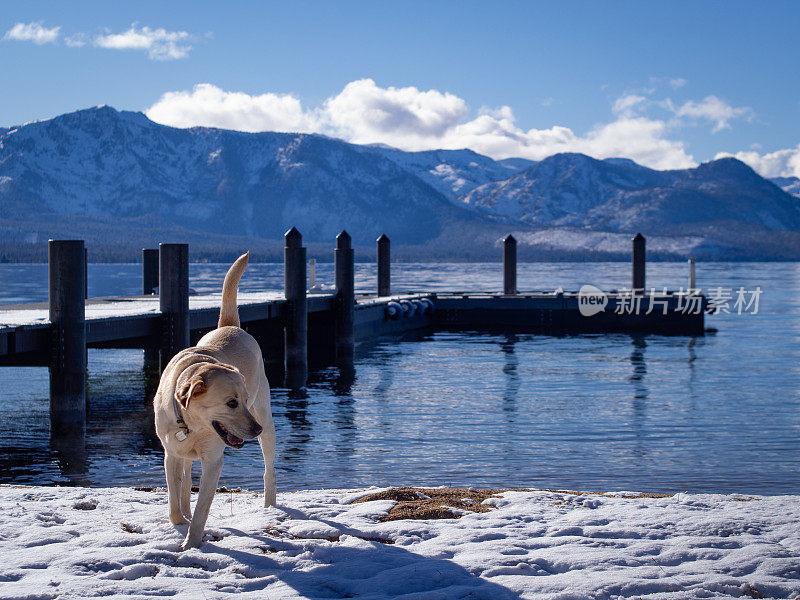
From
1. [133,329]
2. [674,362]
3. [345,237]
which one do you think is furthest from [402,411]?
[674,362]

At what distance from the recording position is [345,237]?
26.3 m

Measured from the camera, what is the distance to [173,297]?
16719 millimetres

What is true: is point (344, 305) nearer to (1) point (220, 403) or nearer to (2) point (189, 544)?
(2) point (189, 544)

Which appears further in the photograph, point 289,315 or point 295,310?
point 289,315

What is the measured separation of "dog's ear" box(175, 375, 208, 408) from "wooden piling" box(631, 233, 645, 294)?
95.9ft

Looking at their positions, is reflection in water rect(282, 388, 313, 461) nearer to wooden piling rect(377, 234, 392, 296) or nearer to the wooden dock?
the wooden dock

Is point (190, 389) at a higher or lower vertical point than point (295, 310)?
higher

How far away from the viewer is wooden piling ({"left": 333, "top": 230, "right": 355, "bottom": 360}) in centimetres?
2538

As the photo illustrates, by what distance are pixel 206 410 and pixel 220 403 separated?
112 millimetres

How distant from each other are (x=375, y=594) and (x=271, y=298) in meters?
18.0

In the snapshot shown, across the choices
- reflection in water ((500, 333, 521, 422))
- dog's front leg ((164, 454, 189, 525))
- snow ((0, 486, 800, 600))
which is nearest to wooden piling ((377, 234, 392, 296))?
reflection in water ((500, 333, 521, 422))

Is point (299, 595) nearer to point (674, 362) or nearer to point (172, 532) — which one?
point (172, 532)

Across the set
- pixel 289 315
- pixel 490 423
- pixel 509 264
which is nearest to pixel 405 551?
pixel 490 423

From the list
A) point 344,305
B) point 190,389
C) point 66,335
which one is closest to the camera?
point 190,389
